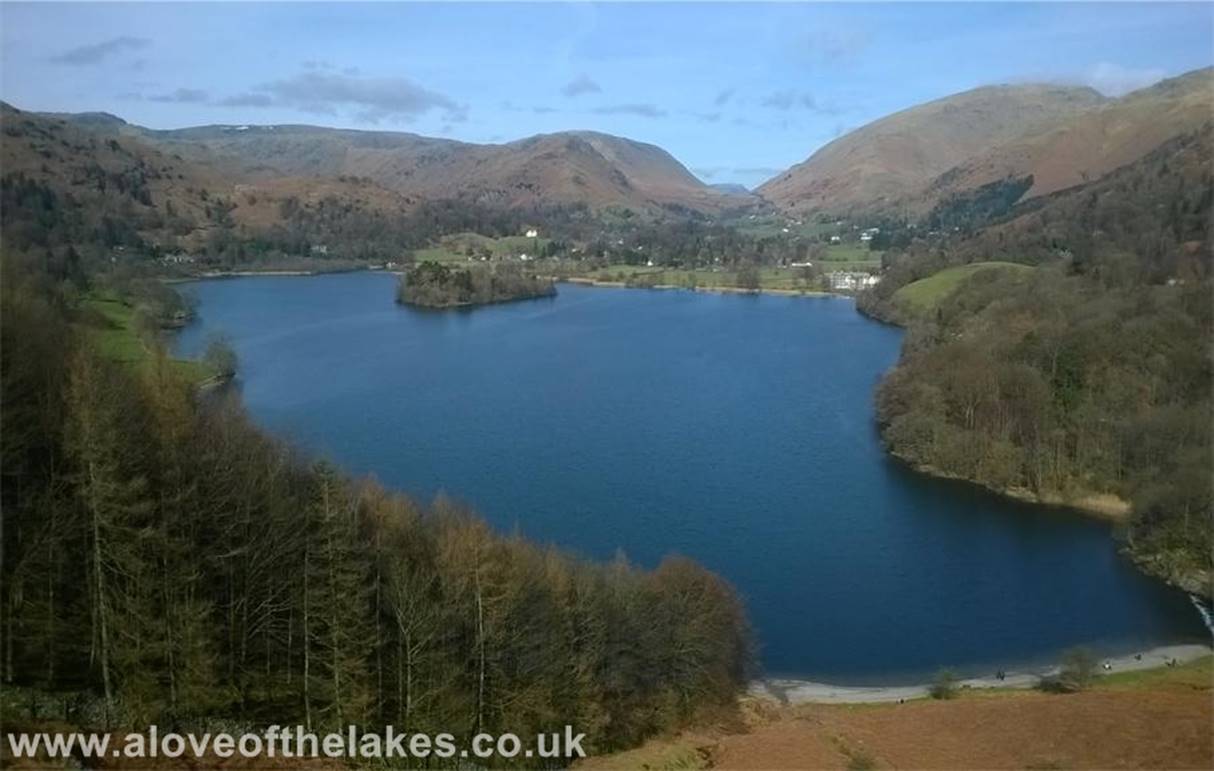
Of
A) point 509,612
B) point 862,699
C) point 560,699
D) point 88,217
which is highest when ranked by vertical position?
point 88,217

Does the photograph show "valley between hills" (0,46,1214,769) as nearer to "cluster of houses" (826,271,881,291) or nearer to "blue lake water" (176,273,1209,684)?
"blue lake water" (176,273,1209,684)

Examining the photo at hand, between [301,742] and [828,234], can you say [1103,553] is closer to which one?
[301,742]

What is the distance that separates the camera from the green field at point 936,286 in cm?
3709

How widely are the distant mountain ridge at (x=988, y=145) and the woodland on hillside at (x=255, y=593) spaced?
187ft

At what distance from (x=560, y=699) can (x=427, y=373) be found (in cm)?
2023

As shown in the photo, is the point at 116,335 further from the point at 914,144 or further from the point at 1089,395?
the point at 914,144

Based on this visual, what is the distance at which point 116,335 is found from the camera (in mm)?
10219

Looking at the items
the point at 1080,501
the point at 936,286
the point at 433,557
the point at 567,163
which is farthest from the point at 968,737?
the point at 567,163

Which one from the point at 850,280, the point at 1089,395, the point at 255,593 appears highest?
the point at 850,280

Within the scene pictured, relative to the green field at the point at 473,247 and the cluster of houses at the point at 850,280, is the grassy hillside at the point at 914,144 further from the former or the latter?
the cluster of houses at the point at 850,280

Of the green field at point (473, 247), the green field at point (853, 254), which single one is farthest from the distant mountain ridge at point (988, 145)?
the green field at point (473, 247)

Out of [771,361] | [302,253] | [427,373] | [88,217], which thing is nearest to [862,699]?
[88,217]

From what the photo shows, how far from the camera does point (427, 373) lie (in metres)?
28.2

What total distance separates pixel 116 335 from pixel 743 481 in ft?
37.6
